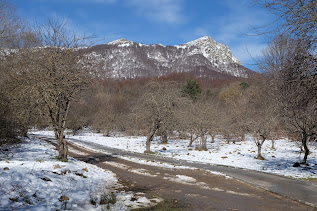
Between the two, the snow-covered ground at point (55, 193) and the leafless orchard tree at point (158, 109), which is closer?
the snow-covered ground at point (55, 193)

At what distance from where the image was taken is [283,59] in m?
9.05

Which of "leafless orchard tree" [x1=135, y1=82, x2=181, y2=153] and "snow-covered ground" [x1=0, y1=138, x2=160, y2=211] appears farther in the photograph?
"leafless orchard tree" [x1=135, y1=82, x2=181, y2=153]

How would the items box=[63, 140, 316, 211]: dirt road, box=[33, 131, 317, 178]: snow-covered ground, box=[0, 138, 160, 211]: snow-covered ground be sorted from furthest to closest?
box=[33, 131, 317, 178]: snow-covered ground < box=[63, 140, 316, 211]: dirt road < box=[0, 138, 160, 211]: snow-covered ground

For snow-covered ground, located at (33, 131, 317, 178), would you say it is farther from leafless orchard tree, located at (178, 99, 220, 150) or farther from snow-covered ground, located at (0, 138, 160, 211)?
snow-covered ground, located at (0, 138, 160, 211)

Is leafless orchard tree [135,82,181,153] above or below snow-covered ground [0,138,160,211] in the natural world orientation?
above

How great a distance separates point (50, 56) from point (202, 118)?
20195 millimetres

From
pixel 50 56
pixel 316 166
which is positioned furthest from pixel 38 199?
pixel 316 166

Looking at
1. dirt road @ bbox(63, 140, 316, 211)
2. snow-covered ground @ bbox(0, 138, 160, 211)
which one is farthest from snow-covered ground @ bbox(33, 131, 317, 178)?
snow-covered ground @ bbox(0, 138, 160, 211)

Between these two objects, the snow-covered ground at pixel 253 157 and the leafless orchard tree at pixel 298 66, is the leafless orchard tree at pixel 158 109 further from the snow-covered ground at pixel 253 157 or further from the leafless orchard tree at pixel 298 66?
the leafless orchard tree at pixel 298 66

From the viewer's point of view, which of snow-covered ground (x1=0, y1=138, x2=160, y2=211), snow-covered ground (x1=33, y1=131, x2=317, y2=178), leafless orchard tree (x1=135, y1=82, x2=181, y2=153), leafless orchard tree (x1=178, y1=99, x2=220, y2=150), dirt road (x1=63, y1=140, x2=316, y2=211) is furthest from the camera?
leafless orchard tree (x1=178, y1=99, x2=220, y2=150)

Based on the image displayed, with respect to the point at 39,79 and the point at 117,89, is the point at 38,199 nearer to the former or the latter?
the point at 39,79

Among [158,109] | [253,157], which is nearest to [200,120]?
[253,157]

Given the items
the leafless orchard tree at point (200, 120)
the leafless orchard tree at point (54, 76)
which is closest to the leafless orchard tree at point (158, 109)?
the leafless orchard tree at point (200, 120)

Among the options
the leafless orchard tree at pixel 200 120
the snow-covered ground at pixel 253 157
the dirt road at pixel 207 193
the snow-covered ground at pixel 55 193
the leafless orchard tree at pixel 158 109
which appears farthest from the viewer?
the leafless orchard tree at pixel 200 120
